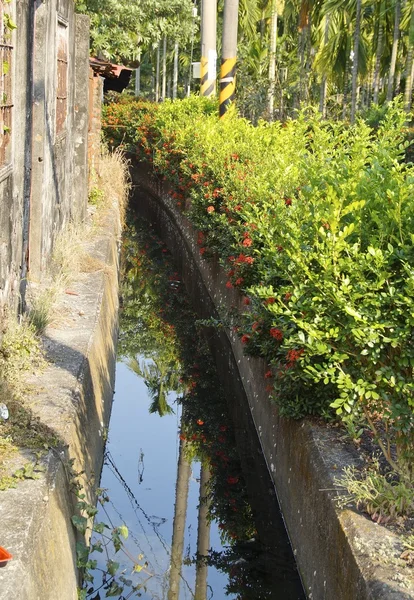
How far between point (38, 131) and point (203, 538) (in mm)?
5252

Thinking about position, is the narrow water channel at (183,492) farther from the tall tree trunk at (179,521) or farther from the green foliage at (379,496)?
the green foliage at (379,496)

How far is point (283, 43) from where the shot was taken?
162ft

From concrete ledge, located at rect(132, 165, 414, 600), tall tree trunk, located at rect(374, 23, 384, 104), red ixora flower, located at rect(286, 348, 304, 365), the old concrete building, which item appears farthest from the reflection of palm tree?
tall tree trunk, located at rect(374, 23, 384, 104)

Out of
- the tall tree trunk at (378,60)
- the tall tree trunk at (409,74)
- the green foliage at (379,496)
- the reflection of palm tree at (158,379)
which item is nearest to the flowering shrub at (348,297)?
the green foliage at (379,496)

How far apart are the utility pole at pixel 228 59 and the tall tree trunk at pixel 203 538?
37.6ft

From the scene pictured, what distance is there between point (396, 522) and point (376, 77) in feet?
98.0

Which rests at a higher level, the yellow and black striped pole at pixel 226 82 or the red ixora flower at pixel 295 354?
the yellow and black striped pole at pixel 226 82

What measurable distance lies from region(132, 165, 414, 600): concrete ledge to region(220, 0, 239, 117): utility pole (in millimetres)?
9571

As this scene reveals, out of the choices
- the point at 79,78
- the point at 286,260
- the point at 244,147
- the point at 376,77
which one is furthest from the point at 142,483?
the point at 376,77

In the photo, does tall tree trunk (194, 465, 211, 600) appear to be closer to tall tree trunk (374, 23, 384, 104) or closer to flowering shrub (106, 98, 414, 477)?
flowering shrub (106, 98, 414, 477)

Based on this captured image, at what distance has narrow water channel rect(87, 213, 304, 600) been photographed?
272 inches

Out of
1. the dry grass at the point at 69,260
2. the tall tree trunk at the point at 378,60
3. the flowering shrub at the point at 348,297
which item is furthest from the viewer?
the tall tree trunk at the point at 378,60

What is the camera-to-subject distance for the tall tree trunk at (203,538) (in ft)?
22.8

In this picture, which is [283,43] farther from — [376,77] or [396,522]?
[396,522]
